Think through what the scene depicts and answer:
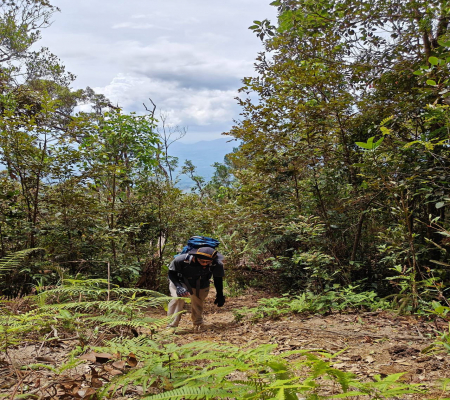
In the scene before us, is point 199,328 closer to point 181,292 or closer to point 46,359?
point 181,292

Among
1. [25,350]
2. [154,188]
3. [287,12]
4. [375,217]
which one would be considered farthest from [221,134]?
[25,350]

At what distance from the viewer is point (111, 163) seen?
21.2ft

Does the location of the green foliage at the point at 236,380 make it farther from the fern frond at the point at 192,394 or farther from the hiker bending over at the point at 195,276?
the hiker bending over at the point at 195,276

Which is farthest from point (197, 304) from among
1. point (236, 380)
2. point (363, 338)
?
point (236, 380)

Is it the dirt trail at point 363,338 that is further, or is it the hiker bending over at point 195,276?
the hiker bending over at point 195,276

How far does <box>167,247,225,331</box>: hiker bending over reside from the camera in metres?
4.83

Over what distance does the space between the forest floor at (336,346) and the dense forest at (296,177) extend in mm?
594

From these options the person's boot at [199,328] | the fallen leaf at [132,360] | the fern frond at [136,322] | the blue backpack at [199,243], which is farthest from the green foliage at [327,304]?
the fallen leaf at [132,360]

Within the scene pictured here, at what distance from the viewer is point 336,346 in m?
3.28

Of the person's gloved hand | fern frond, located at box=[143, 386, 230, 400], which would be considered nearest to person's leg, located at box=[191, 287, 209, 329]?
the person's gloved hand

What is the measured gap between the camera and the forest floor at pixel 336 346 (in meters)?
2.02

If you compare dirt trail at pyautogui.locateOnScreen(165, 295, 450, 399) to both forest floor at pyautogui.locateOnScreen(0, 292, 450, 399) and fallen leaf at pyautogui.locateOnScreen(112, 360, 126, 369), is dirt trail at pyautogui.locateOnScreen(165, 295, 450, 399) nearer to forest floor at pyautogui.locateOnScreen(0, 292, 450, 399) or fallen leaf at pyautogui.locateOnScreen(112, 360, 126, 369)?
forest floor at pyautogui.locateOnScreen(0, 292, 450, 399)

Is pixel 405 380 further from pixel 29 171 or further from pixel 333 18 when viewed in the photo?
pixel 29 171

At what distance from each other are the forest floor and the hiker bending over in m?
0.46
